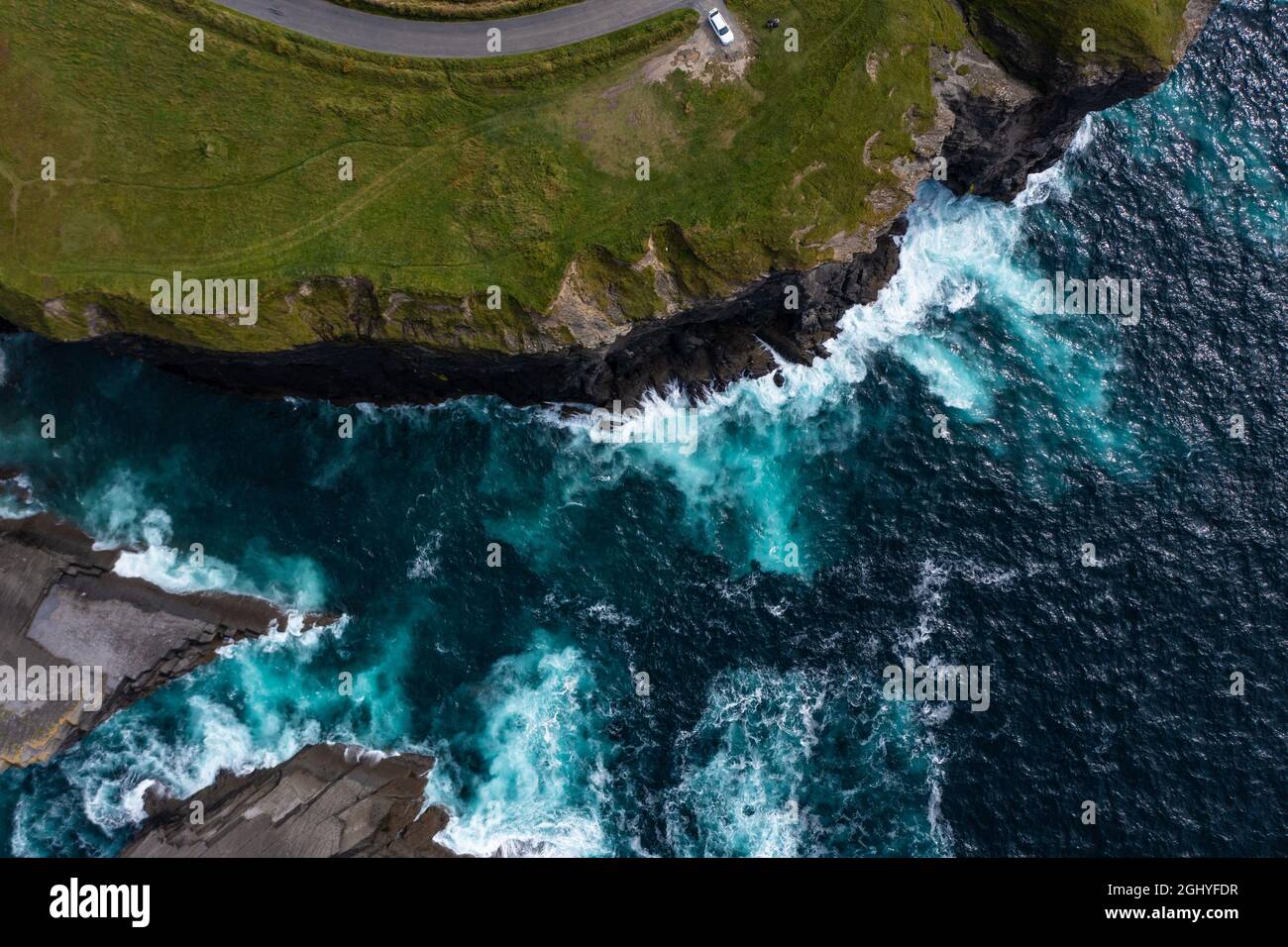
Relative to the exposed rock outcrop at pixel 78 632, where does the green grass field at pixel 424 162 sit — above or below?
above

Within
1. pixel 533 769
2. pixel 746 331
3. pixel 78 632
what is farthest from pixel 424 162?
pixel 533 769

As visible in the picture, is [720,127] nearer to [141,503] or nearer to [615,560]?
[615,560]

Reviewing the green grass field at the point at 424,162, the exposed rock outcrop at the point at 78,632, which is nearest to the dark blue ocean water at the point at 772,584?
the exposed rock outcrop at the point at 78,632

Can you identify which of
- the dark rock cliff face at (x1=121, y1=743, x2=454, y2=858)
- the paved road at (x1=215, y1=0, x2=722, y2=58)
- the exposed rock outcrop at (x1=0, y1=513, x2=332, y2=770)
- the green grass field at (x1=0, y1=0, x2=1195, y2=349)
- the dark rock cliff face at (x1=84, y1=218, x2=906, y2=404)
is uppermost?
the paved road at (x1=215, y1=0, x2=722, y2=58)

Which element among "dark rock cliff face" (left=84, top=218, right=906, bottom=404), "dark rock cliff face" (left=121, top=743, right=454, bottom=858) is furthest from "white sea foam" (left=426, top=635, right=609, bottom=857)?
"dark rock cliff face" (left=84, top=218, right=906, bottom=404)

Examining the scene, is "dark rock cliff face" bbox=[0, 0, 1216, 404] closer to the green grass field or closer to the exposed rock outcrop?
the green grass field

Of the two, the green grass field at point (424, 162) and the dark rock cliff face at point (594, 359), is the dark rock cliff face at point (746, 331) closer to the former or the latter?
the dark rock cliff face at point (594, 359)

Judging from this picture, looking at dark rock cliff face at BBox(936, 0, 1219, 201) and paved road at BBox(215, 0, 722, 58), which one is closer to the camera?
paved road at BBox(215, 0, 722, 58)
